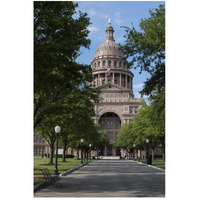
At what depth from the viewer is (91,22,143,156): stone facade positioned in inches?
5069

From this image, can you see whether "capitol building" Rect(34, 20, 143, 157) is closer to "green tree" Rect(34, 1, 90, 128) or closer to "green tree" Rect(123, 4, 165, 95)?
"green tree" Rect(123, 4, 165, 95)

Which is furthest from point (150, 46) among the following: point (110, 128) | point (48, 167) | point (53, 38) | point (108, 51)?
point (108, 51)

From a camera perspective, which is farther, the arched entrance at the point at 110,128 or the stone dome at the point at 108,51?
the stone dome at the point at 108,51

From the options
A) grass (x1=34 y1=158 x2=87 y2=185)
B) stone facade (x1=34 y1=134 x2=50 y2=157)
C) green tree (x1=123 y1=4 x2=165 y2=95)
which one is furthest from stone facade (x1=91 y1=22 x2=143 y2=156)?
green tree (x1=123 y1=4 x2=165 y2=95)

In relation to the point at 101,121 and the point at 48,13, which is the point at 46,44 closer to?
the point at 48,13

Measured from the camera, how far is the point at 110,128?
13588cm

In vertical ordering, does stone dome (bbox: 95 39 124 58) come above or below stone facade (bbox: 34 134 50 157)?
above

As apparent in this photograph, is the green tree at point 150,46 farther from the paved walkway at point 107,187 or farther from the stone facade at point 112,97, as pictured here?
the stone facade at point 112,97

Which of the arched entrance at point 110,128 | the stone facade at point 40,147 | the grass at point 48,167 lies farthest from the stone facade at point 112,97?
the grass at point 48,167

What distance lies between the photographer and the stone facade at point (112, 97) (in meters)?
129
